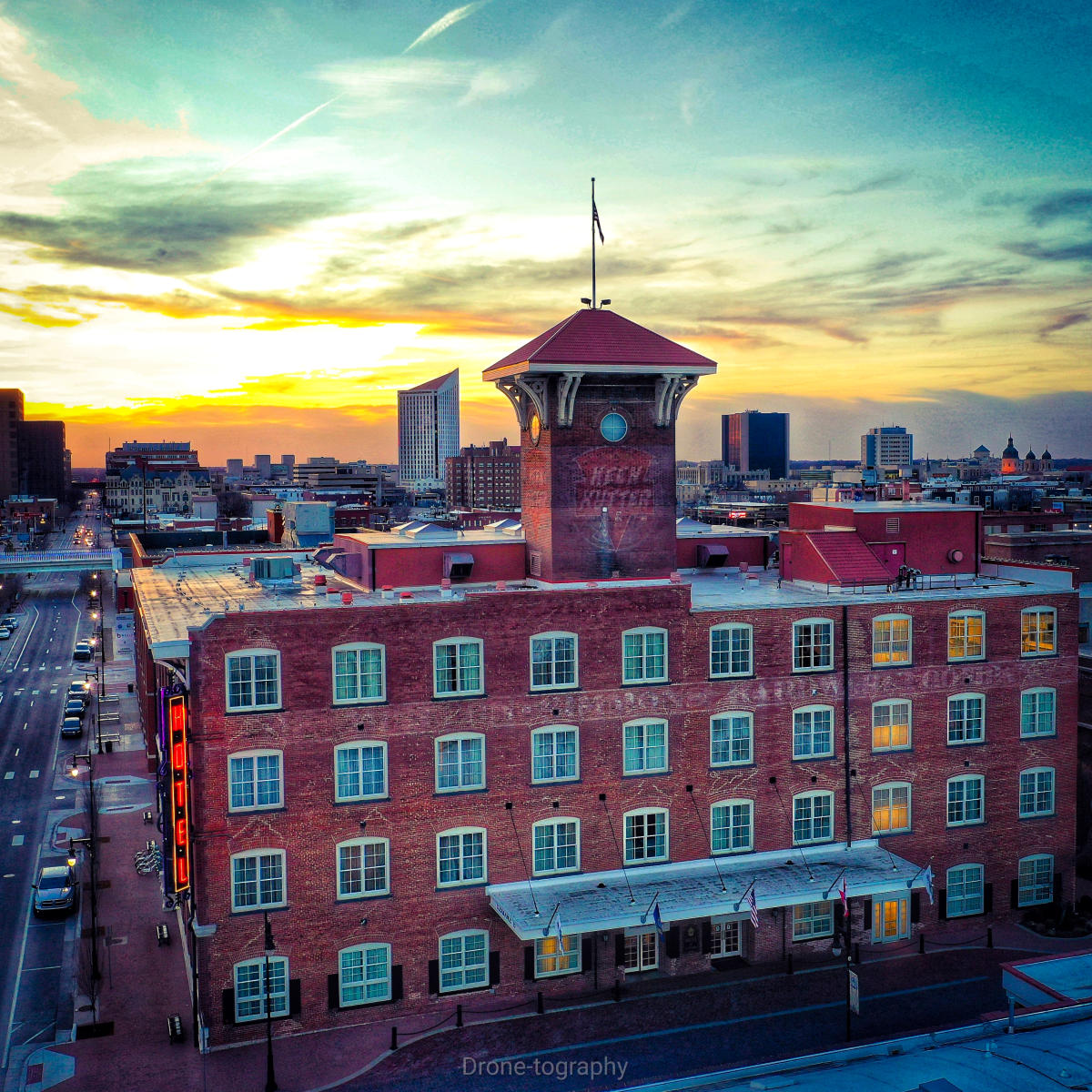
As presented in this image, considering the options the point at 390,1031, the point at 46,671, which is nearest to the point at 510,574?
the point at 390,1031

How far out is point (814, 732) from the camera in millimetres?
40688

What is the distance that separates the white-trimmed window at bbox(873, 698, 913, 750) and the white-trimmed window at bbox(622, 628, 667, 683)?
30.5 feet

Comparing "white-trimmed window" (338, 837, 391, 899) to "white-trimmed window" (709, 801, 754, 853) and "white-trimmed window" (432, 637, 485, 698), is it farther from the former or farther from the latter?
"white-trimmed window" (709, 801, 754, 853)

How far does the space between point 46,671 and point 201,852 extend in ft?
268

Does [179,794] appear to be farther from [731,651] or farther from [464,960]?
[731,651]

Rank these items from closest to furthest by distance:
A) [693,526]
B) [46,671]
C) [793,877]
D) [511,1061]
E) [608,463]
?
[511,1061], [793,877], [608,463], [693,526], [46,671]

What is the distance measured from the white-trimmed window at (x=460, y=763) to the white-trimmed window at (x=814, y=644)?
42.5ft

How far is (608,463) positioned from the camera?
1684 inches

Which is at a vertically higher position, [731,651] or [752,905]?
[731,651]

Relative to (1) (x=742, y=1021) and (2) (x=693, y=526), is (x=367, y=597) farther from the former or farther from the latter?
(2) (x=693, y=526)

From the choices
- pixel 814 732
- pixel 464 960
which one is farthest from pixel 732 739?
pixel 464 960

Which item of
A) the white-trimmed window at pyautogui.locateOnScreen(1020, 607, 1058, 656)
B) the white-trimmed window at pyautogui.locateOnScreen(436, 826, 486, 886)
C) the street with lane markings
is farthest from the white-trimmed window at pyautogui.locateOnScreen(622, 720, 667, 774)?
the street with lane markings

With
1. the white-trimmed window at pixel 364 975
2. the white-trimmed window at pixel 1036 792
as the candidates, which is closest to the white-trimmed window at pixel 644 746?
the white-trimmed window at pixel 364 975

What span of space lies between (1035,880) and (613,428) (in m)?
26.4
